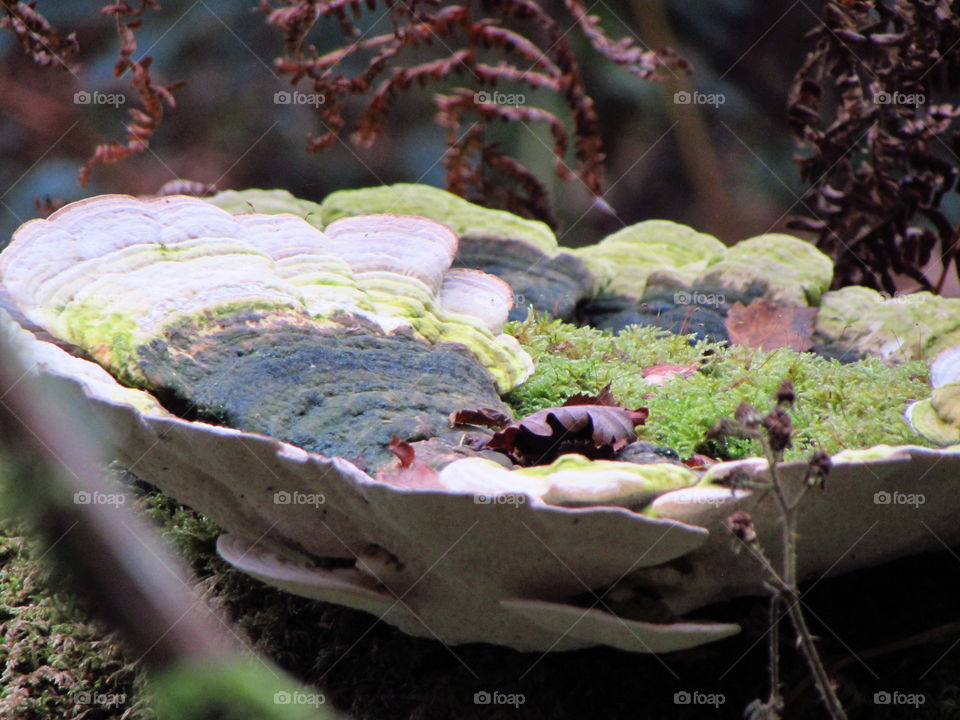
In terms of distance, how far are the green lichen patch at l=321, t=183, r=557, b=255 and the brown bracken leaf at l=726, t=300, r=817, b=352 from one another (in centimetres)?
56

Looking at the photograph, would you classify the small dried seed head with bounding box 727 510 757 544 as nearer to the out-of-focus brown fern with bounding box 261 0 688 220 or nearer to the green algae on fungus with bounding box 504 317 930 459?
the green algae on fungus with bounding box 504 317 930 459

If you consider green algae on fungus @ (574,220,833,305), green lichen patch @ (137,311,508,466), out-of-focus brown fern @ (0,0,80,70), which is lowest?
green algae on fungus @ (574,220,833,305)

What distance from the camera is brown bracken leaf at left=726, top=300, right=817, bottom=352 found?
6.86ft

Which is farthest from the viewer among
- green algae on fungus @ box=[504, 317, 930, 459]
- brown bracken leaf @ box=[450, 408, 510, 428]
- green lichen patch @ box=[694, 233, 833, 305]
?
green lichen patch @ box=[694, 233, 833, 305]

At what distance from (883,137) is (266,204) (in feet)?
7.12

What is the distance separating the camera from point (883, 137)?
2807mm

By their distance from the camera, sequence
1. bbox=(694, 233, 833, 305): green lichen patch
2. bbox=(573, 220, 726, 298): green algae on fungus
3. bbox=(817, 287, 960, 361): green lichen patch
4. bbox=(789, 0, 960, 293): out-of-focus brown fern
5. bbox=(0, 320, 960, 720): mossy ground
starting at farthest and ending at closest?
Result: bbox=(789, 0, 960, 293): out-of-focus brown fern < bbox=(573, 220, 726, 298): green algae on fungus < bbox=(694, 233, 833, 305): green lichen patch < bbox=(817, 287, 960, 361): green lichen patch < bbox=(0, 320, 960, 720): mossy ground

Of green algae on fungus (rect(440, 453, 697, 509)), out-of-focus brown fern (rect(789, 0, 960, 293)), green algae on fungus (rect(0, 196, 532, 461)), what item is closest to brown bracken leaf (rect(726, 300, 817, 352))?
green algae on fungus (rect(0, 196, 532, 461))

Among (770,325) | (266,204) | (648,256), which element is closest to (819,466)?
(770,325)

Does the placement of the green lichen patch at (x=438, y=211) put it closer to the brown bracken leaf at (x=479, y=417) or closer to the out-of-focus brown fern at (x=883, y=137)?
the brown bracken leaf at (x=479, y=417)

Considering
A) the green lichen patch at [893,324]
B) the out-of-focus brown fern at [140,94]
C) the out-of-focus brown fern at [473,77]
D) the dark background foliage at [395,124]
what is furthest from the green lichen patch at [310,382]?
the dark background foliage at [395,124]

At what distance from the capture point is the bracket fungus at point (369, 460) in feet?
2.87

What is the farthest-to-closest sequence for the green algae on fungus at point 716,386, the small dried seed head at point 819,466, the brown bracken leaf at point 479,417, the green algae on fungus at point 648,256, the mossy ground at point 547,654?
the green algae on fungus at point 648,256 → the green algae on fungus at point 716,386 → the brown bracken leaf at point 479,417 → the mossy ground at point 547,654 → the small dried seed head at point 819,466

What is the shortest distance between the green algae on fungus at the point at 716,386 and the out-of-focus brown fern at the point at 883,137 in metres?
1.17
